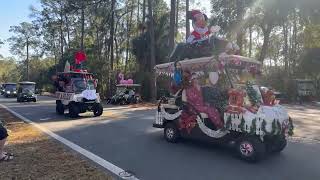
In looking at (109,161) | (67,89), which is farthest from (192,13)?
(67,89)

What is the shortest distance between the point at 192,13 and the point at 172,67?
73.7 inches

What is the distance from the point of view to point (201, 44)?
456 inches

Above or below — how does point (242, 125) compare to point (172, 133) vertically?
above

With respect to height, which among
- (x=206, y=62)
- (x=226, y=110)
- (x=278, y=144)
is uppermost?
(x=206, y=62)

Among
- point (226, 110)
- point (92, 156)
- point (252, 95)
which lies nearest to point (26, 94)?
point (92, 156)

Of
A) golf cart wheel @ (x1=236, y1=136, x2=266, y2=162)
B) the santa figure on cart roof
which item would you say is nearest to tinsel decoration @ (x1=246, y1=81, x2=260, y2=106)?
golf cart wheel @ (x1=236, y1=136, x2=266, y2=162)

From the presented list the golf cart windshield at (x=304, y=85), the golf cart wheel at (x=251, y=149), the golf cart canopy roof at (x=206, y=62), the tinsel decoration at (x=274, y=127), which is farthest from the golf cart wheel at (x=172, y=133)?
the golf cart windshield at (x=304, y=85)

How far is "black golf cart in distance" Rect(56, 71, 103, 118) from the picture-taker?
20.0 m

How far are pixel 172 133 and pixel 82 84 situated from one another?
10720 mm

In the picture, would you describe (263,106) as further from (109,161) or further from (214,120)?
(109,161)

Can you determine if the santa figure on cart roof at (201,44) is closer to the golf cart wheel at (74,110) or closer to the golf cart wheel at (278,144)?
the golf cart wheel at (278,144)

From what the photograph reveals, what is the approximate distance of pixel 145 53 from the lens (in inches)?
1468

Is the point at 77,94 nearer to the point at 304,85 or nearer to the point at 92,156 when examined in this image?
the point at 92,156

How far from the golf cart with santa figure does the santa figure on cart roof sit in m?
0.50
